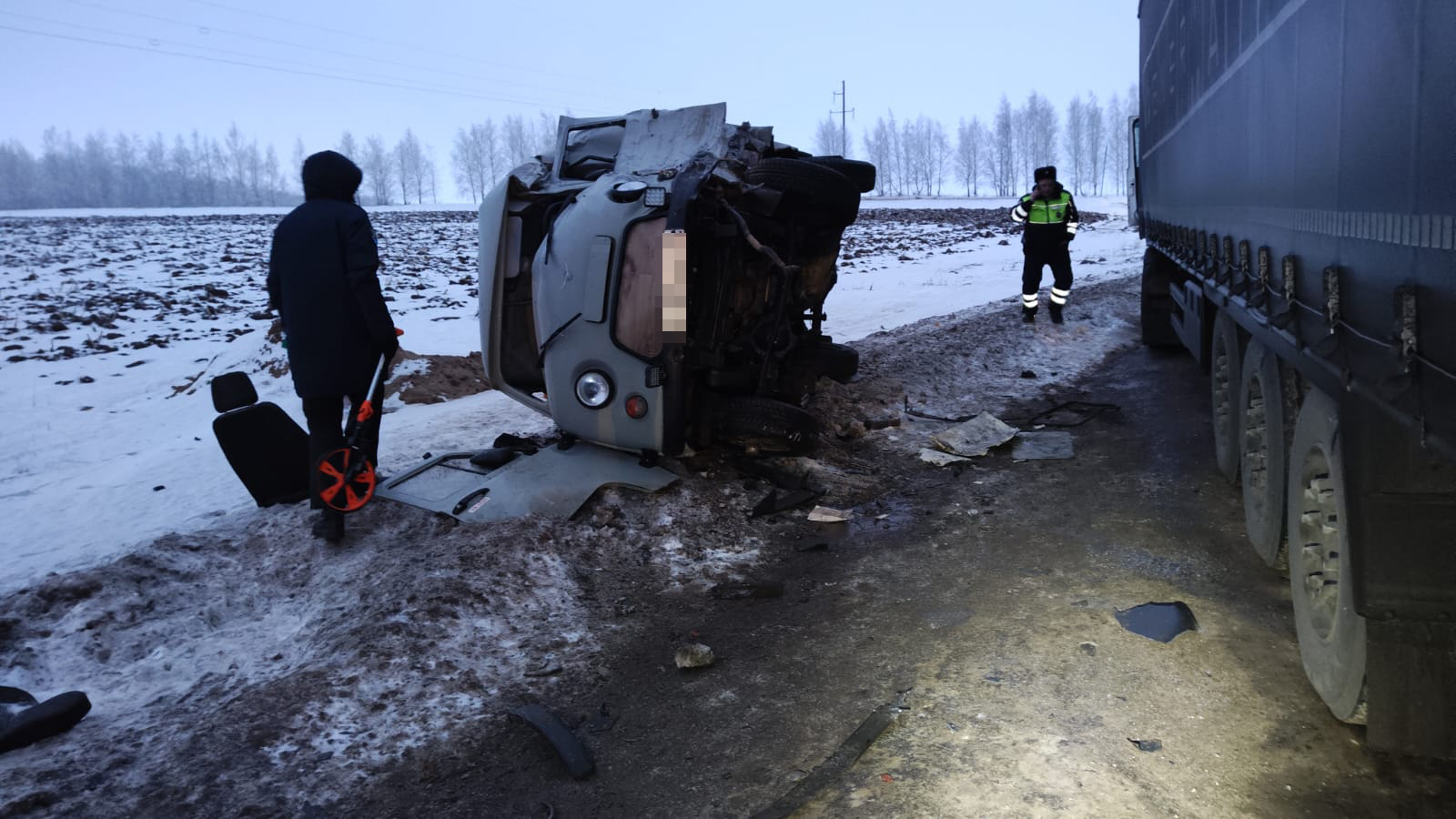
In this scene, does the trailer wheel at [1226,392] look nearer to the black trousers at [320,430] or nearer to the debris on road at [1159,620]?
the debris on road at [1159,620]

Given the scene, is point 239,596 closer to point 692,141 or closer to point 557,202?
point 557,202

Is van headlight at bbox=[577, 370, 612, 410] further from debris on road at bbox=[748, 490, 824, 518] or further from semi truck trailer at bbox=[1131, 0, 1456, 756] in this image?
semi truck trailer at bbox=[1131, 0, 1456, 756]

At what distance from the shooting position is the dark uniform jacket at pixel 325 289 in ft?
15.1

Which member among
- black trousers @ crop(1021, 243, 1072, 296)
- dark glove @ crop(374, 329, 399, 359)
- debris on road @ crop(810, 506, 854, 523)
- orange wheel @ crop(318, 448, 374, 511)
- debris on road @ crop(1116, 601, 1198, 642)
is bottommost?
debris on road @ crop(1116, 601, 1198, 642)

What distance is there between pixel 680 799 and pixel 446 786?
0.70 m

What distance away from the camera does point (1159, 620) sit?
3.62m

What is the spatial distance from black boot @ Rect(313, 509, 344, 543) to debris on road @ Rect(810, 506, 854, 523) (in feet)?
7.69

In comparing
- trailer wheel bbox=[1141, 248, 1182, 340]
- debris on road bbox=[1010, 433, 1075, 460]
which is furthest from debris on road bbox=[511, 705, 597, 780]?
trailer wheel bbox=[1141, 248, 1182, 340]

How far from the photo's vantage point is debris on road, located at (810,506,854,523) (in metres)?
5.12

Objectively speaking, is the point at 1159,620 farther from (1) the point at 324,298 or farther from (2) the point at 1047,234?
(2) the point at 1047,234

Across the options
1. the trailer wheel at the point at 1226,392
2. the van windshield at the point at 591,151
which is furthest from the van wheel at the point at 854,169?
the trailer wheel at the point at 1226,392

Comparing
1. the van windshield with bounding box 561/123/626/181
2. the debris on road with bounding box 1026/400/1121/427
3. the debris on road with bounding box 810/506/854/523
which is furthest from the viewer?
the debris on road with bounding box 1026/400/1121/427

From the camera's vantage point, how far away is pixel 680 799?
2721 mm

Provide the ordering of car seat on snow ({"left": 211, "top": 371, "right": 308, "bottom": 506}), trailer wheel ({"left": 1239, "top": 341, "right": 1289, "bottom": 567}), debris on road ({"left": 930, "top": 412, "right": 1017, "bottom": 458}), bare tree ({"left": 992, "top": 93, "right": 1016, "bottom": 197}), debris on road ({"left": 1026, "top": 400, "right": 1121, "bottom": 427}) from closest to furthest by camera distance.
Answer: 1. trailer wheel ({"left": 1239, "top": 341, "right": 1289, "bottom": 567})
2. car seat on snow ({"left": 211, "top": 371, "right": 308, "bottom": 506})
3. debris on road ({"left": 930, "top": 412, "right": 1017, "bottom": 458})
4. debris on road ({"left": 1026, "top": 400, "right": 1121, "bottom": 427})
5. bare tree ({"left": 992, "top": 93, "right": 1016, "bottom": 197})
